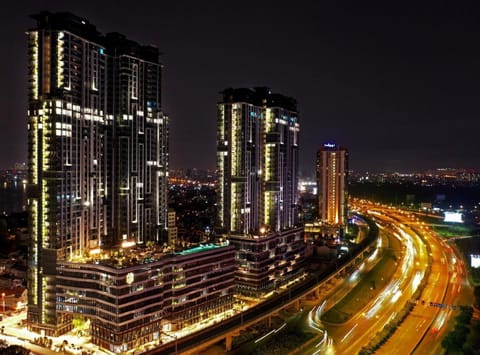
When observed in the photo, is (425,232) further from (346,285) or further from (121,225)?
(121,225)

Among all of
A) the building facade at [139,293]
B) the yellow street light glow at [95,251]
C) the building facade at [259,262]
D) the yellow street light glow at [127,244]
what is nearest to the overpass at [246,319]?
the building facade at [139,293]

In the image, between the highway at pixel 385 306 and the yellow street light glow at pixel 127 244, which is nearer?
the highway at pixel 385 306

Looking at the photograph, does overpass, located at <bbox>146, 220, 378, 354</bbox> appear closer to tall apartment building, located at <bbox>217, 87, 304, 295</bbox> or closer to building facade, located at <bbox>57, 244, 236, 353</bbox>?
building facade, located at <bbox>57, 244, 236, 353</bbox>

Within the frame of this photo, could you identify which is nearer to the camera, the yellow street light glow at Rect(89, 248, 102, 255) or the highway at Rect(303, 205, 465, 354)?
the highway at Rect(303, 205, 465, 354)

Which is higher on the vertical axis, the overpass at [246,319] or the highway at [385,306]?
the overpass at [246,319]

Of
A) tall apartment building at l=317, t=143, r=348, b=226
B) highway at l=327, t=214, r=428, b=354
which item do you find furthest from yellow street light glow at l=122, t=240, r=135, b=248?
tall apartment building at l=317, t=143, r=348, b=226

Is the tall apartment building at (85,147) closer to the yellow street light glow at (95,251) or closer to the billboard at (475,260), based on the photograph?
the yellow street light glow at (95,251)

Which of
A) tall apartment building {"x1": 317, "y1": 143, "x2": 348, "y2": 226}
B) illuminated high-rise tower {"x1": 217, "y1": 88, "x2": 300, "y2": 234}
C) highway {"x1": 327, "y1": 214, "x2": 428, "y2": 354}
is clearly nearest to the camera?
highway {"x1": 327, "y1": 214, "x2": 428, "y2": 354}

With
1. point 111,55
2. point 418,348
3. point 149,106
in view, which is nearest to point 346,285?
point 418,348
